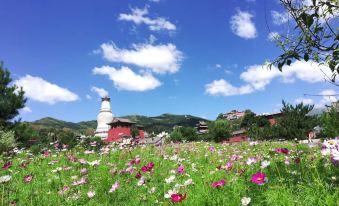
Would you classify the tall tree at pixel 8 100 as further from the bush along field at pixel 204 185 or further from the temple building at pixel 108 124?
the temple building at pixel 108 124

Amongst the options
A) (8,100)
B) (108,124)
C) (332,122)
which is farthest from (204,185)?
(108,124)

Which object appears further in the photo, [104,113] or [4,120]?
[104,113]

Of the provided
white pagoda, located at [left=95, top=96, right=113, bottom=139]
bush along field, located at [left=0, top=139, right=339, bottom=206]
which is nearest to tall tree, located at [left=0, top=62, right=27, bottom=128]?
bush along field, located at [left=0, top=139, right=339, bottom=206]

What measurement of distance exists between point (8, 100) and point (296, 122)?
2405 centimetres

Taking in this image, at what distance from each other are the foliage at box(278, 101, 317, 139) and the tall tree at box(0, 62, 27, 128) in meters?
22.4

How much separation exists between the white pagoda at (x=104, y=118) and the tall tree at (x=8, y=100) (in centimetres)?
6296

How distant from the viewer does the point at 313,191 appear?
407cm

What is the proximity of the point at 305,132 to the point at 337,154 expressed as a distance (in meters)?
31.0

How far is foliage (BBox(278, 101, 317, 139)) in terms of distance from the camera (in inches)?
1265

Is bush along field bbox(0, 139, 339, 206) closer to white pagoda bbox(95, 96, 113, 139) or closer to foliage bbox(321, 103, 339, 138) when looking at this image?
foliage bbox(321, 103, 339, 138)

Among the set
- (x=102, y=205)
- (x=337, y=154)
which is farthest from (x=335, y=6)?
(x=102, y=205)

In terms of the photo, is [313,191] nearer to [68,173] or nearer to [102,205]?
[102,205]

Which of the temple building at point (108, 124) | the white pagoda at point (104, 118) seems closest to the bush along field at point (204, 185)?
the temple building at point (108, 124)

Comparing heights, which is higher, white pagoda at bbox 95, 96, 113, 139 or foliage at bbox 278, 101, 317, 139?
white pagoda at bbox 95, 96, 113, 139
